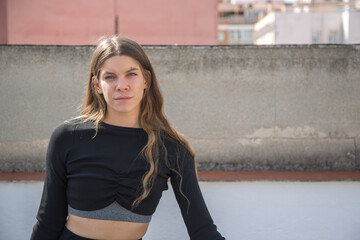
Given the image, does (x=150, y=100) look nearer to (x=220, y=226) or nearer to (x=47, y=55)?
(x=220, y=226)

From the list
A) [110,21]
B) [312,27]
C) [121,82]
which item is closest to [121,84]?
[121,82]

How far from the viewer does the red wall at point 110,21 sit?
12414 millimetres

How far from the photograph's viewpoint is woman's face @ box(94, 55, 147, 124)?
170 centimetres

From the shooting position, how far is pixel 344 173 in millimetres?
5191

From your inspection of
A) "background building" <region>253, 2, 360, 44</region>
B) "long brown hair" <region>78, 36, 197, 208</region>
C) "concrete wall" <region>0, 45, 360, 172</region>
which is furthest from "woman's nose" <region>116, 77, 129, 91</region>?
"background building" <region>253, 2, 360, 44</region>

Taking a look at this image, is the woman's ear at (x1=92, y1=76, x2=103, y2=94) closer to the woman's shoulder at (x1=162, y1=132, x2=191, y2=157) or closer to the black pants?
the woman's shoulder at (x1=162, y1=132, x2=191, y2=157)

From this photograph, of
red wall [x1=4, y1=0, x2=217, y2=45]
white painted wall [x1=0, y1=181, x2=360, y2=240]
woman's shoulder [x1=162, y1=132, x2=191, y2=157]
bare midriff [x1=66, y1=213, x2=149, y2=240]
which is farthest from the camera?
red wall [x1=4, y1=0, x2=217, y2=45]

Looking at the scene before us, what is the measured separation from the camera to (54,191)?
167 centimetres

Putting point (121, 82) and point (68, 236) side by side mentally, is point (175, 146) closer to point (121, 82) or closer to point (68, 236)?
point (121, 82)

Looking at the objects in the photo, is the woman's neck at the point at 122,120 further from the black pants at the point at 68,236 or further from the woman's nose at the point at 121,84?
the black pants at the point at 68,236

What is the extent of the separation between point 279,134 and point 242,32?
42618 millimetres

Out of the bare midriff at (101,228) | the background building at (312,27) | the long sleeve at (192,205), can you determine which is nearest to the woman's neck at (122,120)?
the long sleeve at (192,205)

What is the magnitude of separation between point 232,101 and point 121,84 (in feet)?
12.2

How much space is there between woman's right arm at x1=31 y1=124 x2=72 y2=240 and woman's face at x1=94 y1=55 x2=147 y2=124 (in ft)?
0.72
